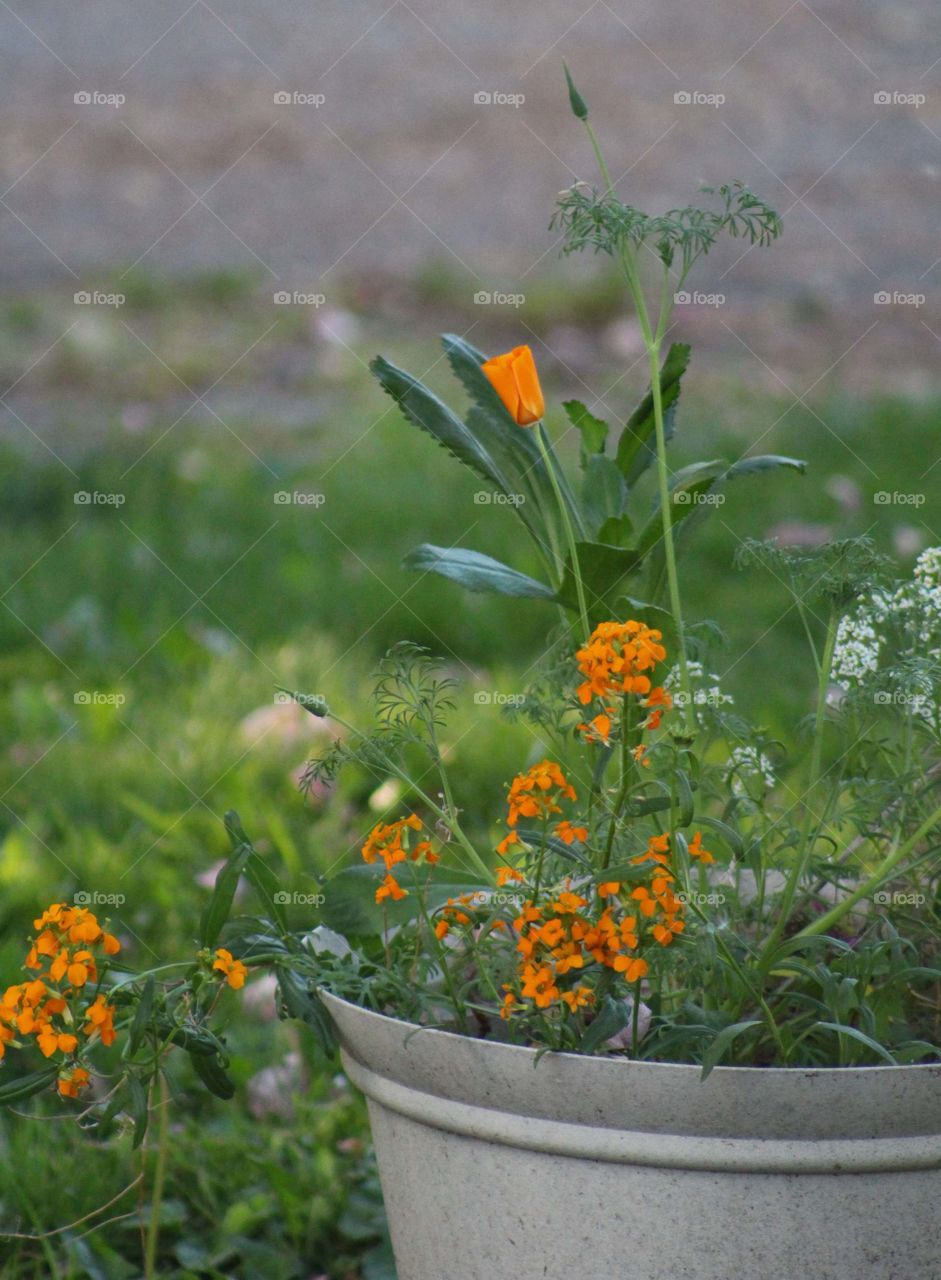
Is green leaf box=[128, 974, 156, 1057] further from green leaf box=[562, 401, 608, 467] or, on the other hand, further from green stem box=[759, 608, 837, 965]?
green leaf box=[562, 401, 608, 467]

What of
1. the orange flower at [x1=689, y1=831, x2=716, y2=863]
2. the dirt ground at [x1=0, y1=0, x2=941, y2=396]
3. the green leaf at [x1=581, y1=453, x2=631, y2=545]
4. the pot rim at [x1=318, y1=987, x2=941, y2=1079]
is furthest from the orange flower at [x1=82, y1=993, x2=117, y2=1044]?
the dirt ground at [x1=0, y1=0, x2=941, y2=396]

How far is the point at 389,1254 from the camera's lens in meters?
1.32

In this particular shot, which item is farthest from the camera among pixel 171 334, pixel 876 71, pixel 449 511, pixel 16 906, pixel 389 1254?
pixel 876 71

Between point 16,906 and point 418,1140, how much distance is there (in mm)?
976

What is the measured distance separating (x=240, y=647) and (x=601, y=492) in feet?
5.00

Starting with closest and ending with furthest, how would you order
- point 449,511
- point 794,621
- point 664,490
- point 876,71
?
point 664,490 < point 794,621 < point 449,511 < point 876,71

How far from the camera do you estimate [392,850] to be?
1.02 metres

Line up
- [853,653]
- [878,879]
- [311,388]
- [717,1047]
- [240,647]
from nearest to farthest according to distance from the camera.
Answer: [717,1047] → [878,879] → [853,653] → [240,647] → [311,388]

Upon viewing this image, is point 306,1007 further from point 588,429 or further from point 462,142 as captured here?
point 462,142

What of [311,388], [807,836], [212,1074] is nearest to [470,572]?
[807,836]

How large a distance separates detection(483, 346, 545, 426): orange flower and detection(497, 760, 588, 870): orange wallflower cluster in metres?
0.24

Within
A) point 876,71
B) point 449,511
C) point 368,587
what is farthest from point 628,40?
point 368,587

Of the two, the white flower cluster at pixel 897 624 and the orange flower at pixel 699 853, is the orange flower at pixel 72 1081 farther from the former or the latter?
the white flower cluster at pixel 897 624

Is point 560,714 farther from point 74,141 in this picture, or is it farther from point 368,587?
point 74,141
